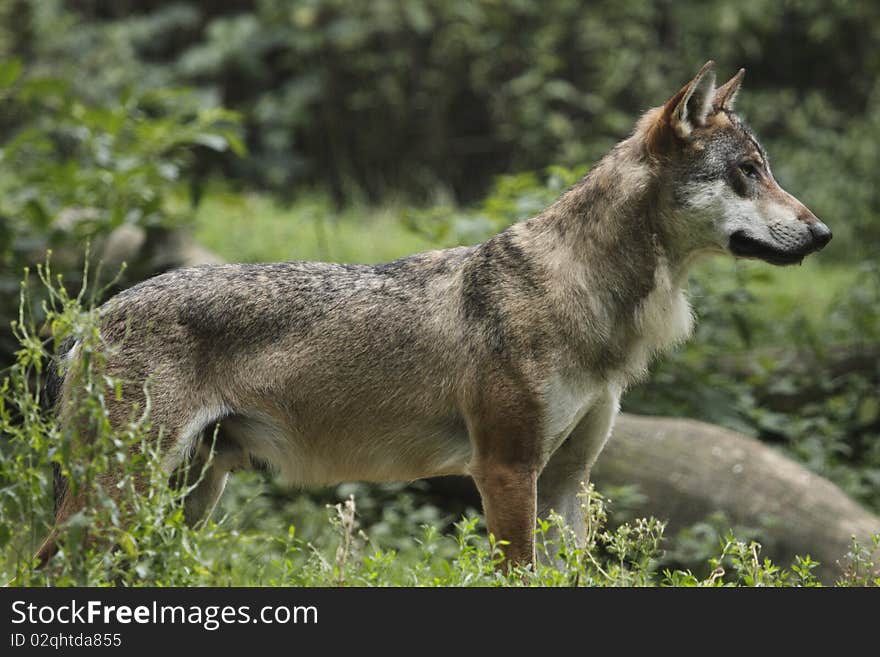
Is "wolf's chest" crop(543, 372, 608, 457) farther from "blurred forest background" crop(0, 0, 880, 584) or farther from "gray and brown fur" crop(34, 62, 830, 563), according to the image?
"blurred forest background" crop(0, 0, 880, 584)

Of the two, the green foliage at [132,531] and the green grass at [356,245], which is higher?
the green foliage at [132,531]

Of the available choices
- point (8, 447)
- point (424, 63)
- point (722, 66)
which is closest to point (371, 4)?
point (424, 63)

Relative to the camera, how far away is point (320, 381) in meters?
5.52

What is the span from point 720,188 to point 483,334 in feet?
4.07

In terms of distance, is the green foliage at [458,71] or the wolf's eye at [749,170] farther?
the green foliage at [458,71]

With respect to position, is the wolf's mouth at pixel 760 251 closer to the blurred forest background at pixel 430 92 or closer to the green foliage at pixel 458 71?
the blurred forest background at pixel 430 92

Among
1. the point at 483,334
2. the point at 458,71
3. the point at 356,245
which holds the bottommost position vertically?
the point at 356,245

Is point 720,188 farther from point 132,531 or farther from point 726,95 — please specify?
point 132,531

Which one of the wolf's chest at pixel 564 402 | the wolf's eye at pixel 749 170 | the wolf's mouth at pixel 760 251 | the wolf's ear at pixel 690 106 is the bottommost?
the wolf's chest at pixel 564 402

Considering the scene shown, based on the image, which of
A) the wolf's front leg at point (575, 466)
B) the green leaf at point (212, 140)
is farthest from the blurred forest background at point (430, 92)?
the wolf's front leg at point (575, 466)

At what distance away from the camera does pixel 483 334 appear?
536cm

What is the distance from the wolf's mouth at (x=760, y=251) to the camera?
5.19 metres

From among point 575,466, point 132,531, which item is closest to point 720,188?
point 575,466

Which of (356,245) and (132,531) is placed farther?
(356,245)
